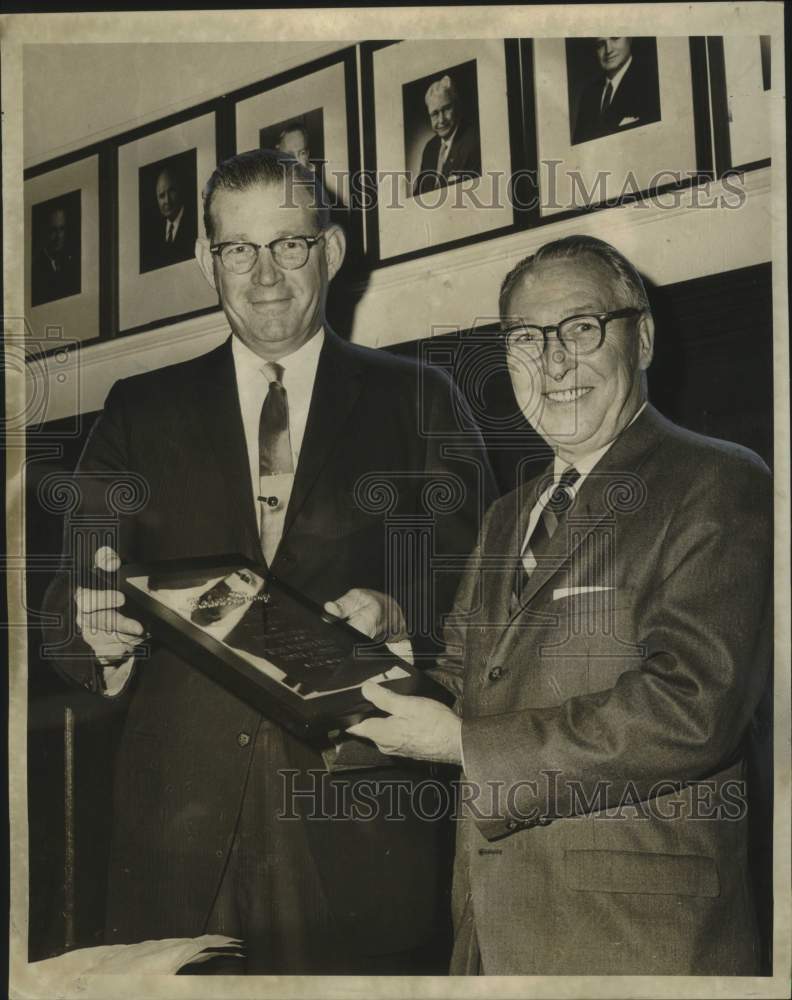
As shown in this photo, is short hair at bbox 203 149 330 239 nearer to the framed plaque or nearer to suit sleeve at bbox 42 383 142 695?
suit sleeve at bbox 42 383 142 695

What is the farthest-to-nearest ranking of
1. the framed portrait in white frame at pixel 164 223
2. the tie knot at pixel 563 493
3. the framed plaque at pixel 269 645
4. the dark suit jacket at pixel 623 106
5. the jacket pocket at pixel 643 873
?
the framed portrait in white frame at pixel 164 223, the dark suit jacket at pixel 623 106, the tie knot at pixel 563 493, the framed plaque at pixel 269 645, the jacket pocket at pixel 643 873

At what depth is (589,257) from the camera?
318 cm

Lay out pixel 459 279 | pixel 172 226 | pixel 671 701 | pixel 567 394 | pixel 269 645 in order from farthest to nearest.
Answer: pixel 172 226
pixel 459 279
pixel 567 394
pixel 269 645
pixel 671 701

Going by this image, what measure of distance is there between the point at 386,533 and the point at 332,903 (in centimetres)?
89

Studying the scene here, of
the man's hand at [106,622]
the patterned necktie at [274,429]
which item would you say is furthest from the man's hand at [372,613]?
the man's hand at [106,622]

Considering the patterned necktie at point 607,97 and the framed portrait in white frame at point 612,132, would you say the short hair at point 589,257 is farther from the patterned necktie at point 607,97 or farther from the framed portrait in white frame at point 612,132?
the patterned necktie at point 607,97

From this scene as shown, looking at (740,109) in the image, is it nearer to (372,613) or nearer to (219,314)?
(219,314)

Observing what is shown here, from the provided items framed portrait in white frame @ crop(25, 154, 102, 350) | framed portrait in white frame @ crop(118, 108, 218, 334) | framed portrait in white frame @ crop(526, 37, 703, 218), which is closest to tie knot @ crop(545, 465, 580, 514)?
framed portrait in white frame @ crop(526, 37, 703, 218)

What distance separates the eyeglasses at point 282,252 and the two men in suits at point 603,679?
0.57 m

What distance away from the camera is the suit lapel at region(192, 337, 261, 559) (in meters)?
3.23

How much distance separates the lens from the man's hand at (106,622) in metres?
3.23

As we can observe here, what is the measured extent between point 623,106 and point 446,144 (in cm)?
45

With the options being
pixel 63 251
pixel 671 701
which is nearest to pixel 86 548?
pixel 63 251

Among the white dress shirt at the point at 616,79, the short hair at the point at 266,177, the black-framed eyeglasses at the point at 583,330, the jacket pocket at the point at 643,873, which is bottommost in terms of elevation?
the jacket pocket at the point at 643,873
